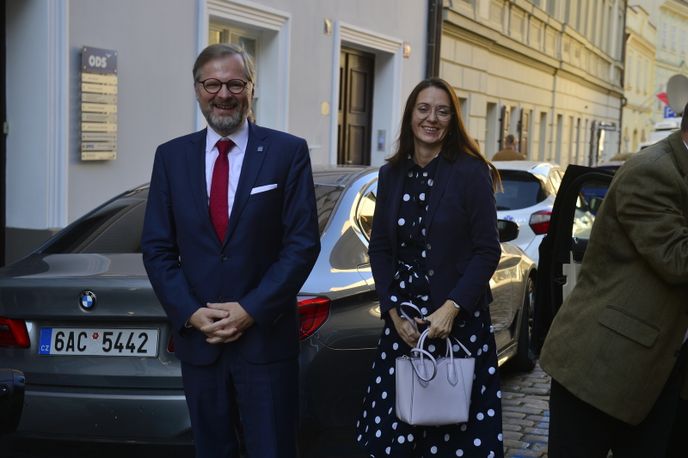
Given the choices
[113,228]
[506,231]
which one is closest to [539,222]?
[506,231]

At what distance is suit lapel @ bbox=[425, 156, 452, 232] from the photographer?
11.1 feet

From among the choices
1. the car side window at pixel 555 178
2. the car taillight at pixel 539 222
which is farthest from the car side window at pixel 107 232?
the car side window at pixel 555 178

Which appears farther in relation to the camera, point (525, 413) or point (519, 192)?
point (519, 192)

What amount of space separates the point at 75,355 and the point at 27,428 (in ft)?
1.11

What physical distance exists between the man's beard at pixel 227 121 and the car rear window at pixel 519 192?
6.05 metres

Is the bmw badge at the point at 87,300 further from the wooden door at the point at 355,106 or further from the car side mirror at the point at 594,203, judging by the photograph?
the wooden door at the point at 355,106

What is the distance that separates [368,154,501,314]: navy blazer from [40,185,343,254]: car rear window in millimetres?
839

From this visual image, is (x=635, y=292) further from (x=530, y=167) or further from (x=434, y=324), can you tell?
(x=530, y=167)

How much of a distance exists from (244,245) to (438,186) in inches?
31.5

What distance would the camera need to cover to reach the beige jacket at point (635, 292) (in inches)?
108

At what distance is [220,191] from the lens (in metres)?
3.07

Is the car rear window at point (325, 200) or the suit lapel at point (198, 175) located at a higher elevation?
the suit lapel at point (198, 175)

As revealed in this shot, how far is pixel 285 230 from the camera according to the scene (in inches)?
121

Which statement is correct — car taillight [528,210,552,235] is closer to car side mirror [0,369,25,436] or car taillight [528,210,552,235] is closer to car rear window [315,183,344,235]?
car rear window [315,183,344,235]
